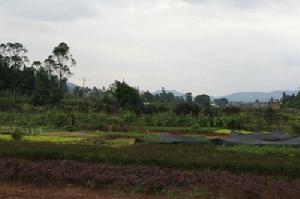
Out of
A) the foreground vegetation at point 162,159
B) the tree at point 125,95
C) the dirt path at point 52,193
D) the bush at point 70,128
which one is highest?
the tree at point 125,95

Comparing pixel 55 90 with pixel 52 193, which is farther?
pixel 55 90

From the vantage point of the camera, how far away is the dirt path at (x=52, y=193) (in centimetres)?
1162

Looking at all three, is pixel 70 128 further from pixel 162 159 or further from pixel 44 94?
pixel 44 94

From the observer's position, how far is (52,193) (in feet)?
40.0

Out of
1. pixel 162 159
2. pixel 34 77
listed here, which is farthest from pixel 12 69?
pixel 162 159

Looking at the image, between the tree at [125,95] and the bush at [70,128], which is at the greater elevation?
the tree at [125,95]

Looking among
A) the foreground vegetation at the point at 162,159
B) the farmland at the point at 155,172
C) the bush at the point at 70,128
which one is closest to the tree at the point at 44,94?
the bush at the point at 70,128

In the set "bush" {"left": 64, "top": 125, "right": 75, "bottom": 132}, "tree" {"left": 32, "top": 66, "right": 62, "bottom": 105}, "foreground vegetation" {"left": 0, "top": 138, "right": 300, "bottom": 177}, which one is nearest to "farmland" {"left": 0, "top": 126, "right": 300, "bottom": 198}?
"foreground vegetation" {"left": 0, "top": 138, "right": 300, "bottom": 177}

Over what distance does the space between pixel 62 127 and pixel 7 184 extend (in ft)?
95.9

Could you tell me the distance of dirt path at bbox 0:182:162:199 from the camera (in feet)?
38.1

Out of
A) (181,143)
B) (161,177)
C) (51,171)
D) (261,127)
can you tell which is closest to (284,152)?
(181,143)

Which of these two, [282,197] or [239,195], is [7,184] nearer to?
[239,195]

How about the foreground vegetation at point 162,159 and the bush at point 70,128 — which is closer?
the foreground vegetation at point 162,159

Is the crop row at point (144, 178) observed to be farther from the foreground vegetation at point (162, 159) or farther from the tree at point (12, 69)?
the tree at point (12, 69)
